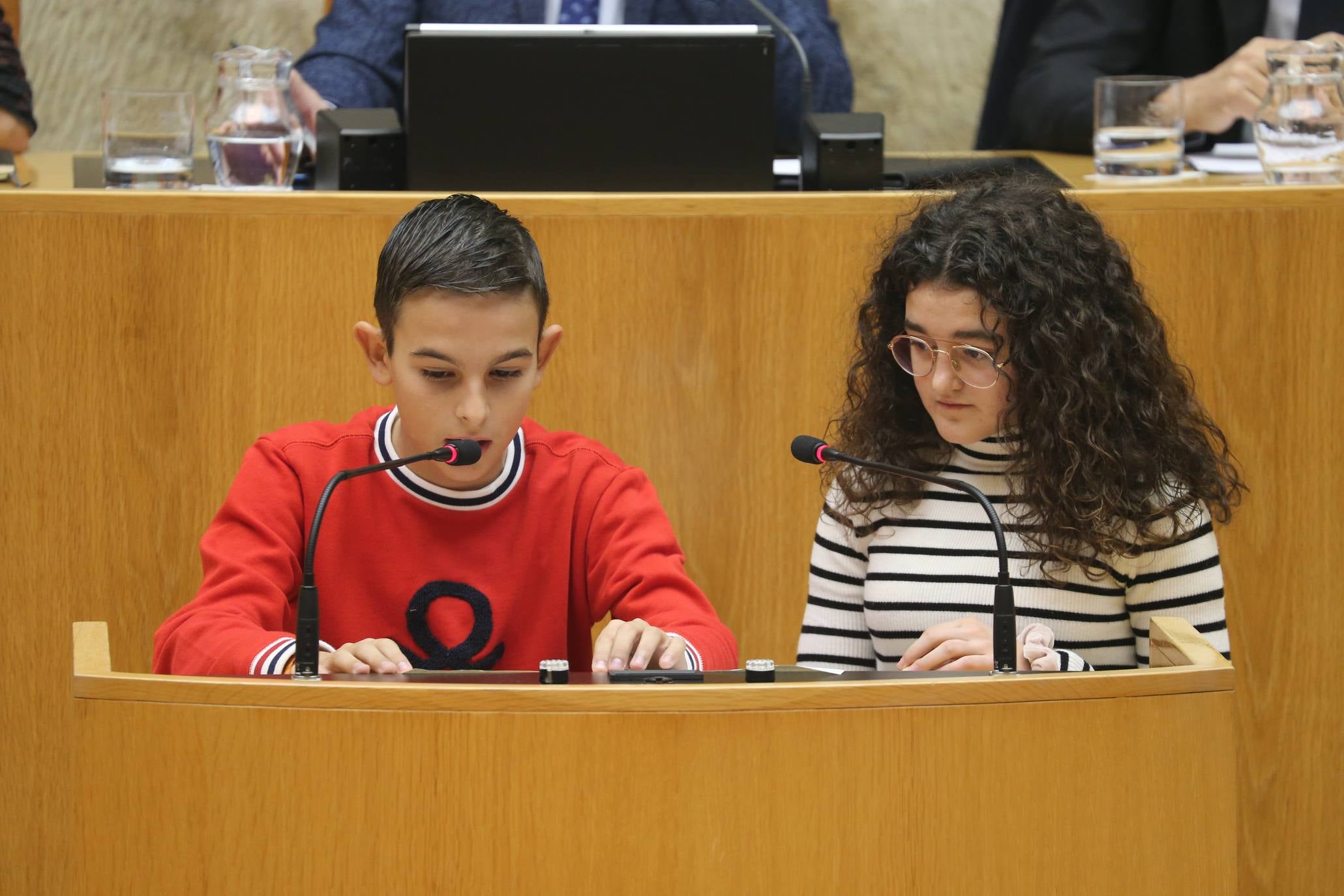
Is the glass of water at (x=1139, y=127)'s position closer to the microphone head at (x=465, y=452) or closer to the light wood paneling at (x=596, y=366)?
the light wood paneling at (x=596, y=366)

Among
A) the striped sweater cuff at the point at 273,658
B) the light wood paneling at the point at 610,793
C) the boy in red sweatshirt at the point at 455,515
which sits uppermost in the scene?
the boy in red sweatshirt at the point at 455,515

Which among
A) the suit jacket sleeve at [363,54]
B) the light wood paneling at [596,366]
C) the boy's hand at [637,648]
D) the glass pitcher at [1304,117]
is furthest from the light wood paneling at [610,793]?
the suit jacket sleeve at [363,54]

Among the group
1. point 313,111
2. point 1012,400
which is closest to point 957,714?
point 1012,400

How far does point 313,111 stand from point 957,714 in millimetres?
1620

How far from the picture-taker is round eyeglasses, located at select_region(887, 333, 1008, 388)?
1.51 meters

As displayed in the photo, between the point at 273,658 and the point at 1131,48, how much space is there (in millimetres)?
1967

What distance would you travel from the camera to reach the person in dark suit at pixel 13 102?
2.22 m

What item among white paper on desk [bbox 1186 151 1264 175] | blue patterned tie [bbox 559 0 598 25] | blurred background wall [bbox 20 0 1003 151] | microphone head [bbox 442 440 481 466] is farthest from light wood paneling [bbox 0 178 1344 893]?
blurred background wall [bbox 20 0 1003 151]

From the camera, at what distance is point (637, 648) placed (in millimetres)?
1360

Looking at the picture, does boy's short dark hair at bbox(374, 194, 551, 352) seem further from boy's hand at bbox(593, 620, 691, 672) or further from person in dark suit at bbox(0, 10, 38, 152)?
person in dark suit at bbox(0, 10, 38, 152)

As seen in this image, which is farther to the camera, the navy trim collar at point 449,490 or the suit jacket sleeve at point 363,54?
the suit jacket sleeve at point 363,54

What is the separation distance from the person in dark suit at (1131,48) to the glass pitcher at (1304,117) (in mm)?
276

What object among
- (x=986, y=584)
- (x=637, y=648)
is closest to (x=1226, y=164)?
(x=986, y=584)

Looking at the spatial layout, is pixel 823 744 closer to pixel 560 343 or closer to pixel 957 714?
pixel 957 714
